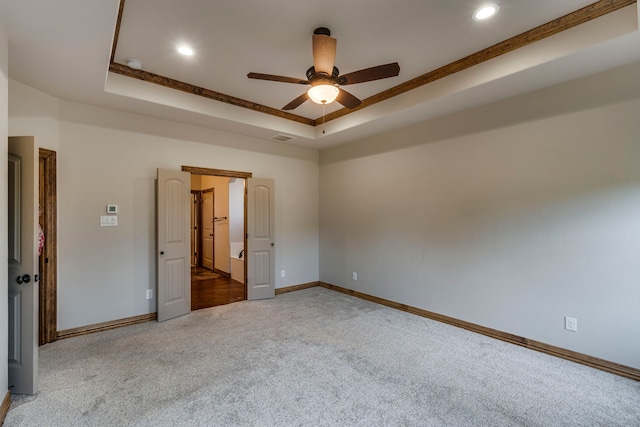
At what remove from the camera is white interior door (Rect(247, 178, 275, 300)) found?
16.1 feet

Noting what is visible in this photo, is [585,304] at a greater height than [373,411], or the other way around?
[585,304]

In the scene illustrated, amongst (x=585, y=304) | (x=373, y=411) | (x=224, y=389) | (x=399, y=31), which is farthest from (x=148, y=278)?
(x=585, y=304)

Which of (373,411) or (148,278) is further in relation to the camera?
(148,278)

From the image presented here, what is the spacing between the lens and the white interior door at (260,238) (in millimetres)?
4918

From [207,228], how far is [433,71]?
260 inches

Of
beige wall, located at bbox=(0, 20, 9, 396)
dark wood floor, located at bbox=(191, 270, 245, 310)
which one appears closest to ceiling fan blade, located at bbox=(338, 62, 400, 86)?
beige wall, located at bbox=(0, 20, 9, 396)

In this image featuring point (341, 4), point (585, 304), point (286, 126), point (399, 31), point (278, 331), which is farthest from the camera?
point (286, 126)

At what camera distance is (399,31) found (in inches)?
103

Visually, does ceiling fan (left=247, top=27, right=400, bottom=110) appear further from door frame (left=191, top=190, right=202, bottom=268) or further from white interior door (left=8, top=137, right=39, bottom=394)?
door frame (left=191, top=190, right=202, bottom=268)

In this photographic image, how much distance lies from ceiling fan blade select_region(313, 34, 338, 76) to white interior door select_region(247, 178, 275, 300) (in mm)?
2837

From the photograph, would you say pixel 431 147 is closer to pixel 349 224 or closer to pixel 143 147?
pixel 349 224

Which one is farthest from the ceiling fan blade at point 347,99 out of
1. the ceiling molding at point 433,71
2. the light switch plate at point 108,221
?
the light switch plate at point 108,221

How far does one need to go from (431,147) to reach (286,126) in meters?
2.29

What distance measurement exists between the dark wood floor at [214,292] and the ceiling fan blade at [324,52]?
386 centimetres
